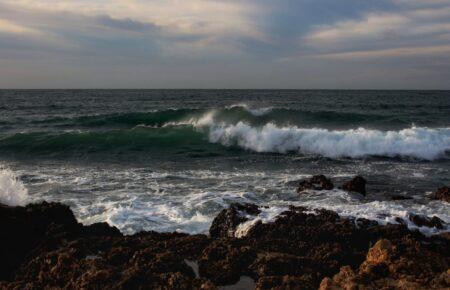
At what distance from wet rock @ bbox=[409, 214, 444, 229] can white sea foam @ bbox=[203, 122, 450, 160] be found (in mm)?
9701

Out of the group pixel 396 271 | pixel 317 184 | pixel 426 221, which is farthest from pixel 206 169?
pixel 396 271

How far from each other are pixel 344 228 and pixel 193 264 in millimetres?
2192

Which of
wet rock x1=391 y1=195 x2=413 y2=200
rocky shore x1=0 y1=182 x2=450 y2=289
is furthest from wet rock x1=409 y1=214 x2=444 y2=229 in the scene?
wet rock x1=391 y1=195 x2=413 y2=200

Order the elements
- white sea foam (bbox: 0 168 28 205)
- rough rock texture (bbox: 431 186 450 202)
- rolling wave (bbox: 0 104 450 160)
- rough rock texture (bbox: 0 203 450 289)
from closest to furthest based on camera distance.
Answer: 1. rough rock texture (bbox: 0 203 450 289)
2. white sea foam (bbox: 0 168 28 205)
3. rough rock texture (bbox: 431 186 450 202)
4. rolling wave (bbox: 0 104 450 160)

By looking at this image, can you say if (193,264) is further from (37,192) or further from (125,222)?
(37,192)

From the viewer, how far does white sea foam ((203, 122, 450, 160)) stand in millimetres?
16703

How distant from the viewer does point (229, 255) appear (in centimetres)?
525

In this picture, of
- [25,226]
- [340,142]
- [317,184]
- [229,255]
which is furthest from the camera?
[340,142]

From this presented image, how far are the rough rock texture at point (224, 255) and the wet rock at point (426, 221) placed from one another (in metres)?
0.61

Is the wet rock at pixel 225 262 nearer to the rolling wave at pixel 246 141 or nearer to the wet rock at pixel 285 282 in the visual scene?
the wet rock at pixel 285 282

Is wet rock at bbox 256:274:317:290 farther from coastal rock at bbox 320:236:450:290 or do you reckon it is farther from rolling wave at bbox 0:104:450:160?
rolling wave at bbox 0:104:450:160

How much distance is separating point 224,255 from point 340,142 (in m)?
13.1

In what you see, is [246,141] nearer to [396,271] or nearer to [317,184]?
[317,184]

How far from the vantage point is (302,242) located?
570 cm
